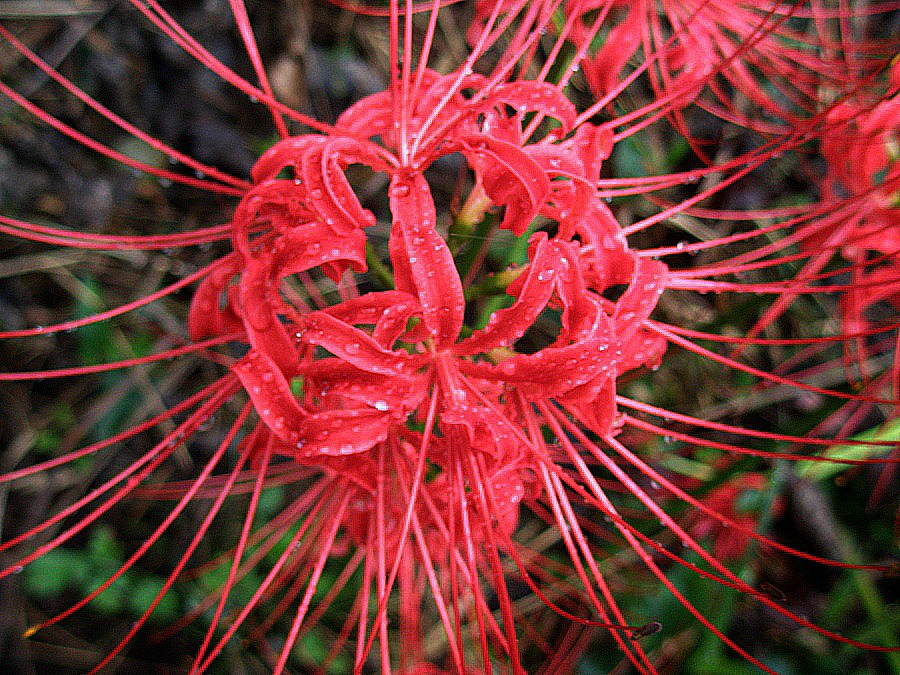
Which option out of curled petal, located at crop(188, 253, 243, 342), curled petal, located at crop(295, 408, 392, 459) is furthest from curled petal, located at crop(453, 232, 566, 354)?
curled petal, located at crop(188, 253, 243, 342)

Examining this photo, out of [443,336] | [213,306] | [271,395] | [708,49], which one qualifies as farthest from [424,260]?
[708,49]

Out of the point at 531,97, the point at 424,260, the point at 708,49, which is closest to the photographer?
the point at 424,260

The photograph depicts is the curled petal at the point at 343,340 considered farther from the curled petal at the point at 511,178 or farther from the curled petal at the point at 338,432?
the curled petal at the point at 511,178

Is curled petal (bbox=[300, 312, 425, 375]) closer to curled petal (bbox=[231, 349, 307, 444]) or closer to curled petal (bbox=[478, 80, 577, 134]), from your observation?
curled petal (bbox=[231, 349, 307, 444])

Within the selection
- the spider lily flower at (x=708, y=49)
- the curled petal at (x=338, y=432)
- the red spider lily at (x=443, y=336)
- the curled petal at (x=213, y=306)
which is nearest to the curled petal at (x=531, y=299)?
the red spider lily at (x=443, y=336)

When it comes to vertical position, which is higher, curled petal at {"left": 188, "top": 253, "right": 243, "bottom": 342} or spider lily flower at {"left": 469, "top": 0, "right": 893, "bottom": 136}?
spider lily flower at {"left": 469, "top": 0, "right": 893, "bottom": 136}

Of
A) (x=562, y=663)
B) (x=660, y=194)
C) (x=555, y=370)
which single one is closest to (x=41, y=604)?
(x=562, y=663)

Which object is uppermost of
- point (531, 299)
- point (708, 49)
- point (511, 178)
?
point (708, 49)

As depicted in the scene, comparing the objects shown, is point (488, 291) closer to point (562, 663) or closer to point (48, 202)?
point (562, 663)

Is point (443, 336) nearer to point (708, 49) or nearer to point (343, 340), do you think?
point (343, 340)

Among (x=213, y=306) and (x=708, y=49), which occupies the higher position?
(x=708, y=49)

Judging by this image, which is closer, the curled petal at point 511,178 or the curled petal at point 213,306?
the curled petal at point 511,178
